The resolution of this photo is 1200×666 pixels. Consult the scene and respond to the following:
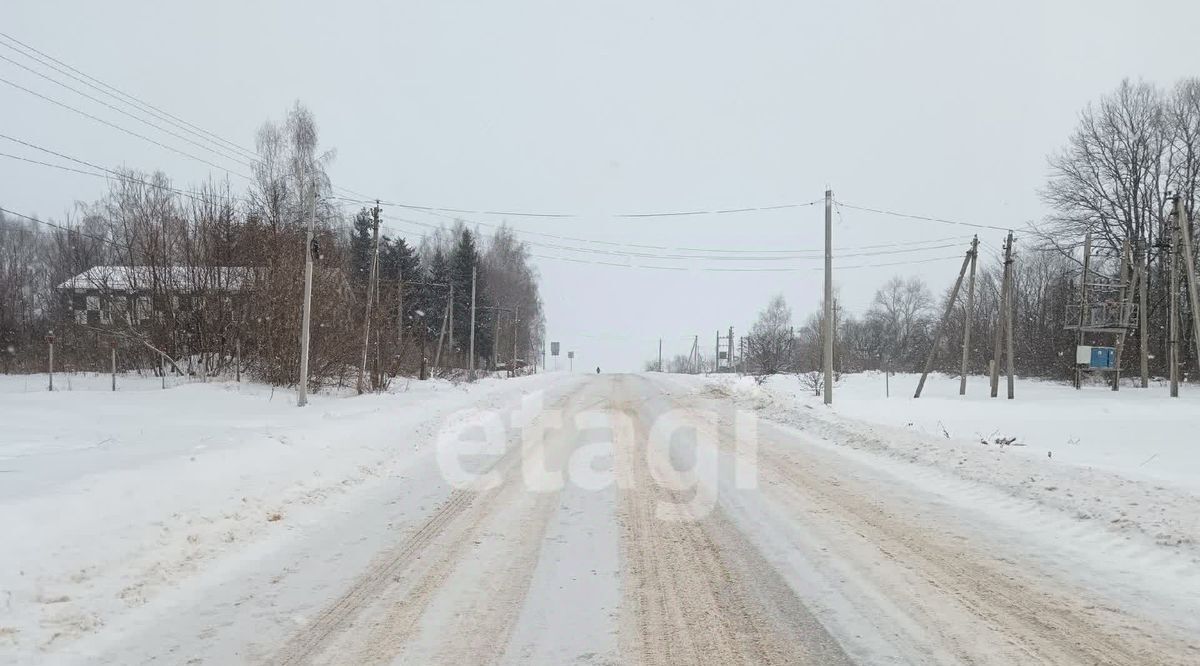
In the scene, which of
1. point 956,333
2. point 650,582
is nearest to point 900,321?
point 956,333

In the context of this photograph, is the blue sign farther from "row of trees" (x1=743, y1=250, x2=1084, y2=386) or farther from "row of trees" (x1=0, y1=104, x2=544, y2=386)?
"row of trees" (x1=0, y1=104, x2=544, y2=386)

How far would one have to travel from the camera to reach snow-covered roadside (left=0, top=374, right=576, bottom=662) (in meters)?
4.44

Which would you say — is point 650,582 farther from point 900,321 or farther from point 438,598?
point 900,321

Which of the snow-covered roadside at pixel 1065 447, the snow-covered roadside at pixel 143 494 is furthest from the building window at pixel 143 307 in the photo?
the snow-covered roadside at pixel 1065 447

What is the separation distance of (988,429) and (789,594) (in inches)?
583

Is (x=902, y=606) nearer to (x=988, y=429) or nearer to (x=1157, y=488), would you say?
(x=1157, y=488)

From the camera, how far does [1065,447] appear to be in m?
13.1

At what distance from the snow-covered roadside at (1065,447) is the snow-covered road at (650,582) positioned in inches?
11.9

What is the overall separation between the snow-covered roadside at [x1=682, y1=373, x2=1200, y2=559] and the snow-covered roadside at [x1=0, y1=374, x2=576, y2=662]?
769 cm

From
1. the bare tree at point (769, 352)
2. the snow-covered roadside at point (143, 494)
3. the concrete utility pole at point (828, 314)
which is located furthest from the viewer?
the bare tree at point (769, 352)

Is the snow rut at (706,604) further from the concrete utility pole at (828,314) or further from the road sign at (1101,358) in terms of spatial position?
the road sign at (1101,358)

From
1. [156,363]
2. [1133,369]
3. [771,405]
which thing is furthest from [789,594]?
[1133,369]

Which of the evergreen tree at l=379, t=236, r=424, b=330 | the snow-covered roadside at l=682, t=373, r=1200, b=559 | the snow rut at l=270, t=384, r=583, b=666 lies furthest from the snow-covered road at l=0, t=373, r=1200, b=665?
the evergreen tree at l=379, t=236, r=424, b=330

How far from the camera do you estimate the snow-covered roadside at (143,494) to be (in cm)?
444
